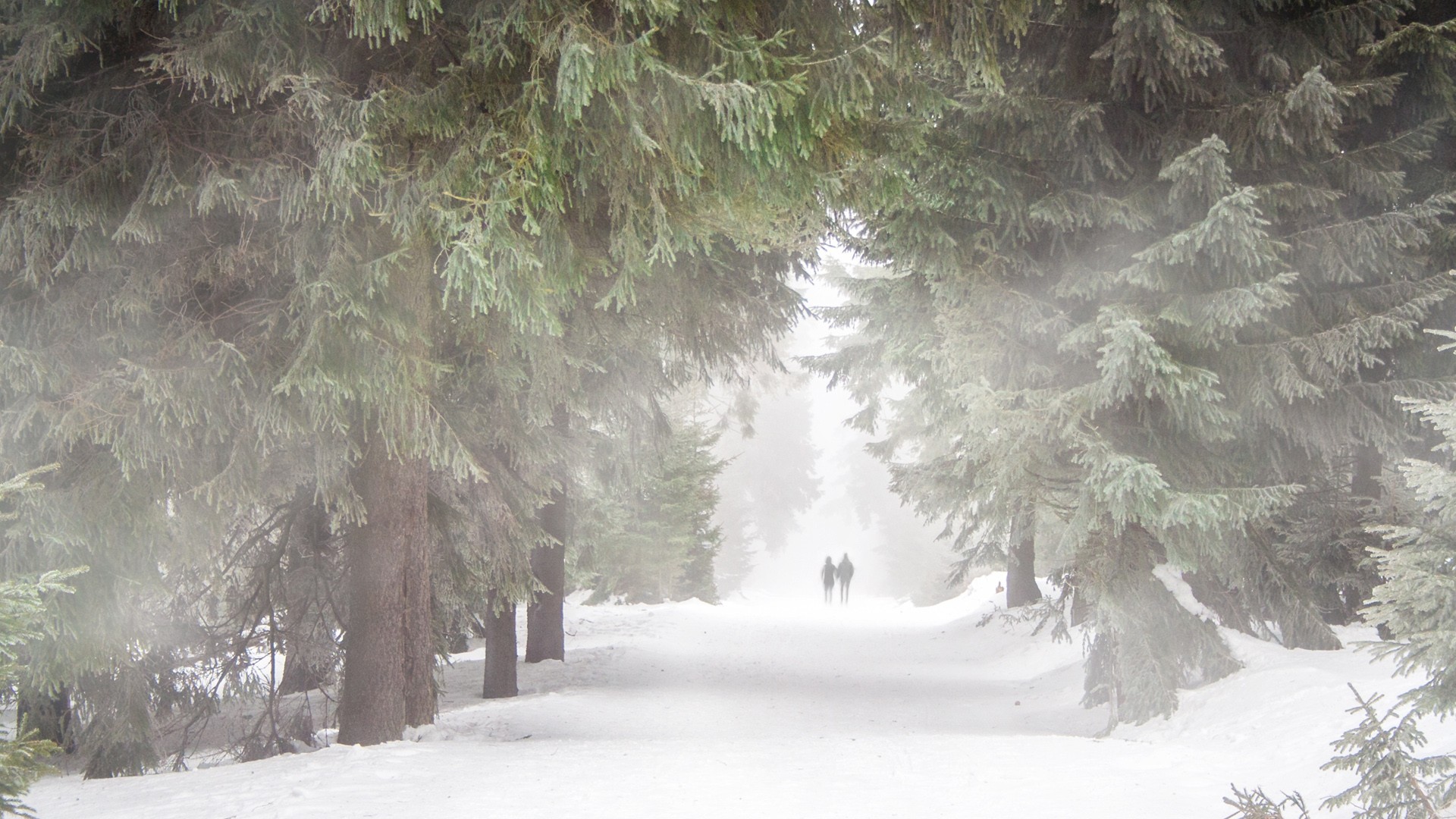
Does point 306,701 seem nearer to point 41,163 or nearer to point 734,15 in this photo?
point 41,163

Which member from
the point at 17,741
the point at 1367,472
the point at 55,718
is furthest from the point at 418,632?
the point at 1367,472

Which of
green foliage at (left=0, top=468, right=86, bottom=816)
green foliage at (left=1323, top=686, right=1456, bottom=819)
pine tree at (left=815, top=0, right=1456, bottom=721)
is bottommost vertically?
green foliage at (left=1323, top=686, right=1456, bottom=819)

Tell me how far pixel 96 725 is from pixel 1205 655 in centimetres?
935

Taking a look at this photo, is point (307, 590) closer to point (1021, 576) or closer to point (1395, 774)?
point (1395, 774)

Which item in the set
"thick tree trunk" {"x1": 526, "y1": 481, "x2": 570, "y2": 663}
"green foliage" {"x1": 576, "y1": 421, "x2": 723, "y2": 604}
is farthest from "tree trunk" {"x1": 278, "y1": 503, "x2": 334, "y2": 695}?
"green foliage" {"x1": 576, "y1": 421, "x2": 723, "y2": 604}

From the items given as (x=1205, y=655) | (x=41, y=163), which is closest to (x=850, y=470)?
(x=1205, y=655)

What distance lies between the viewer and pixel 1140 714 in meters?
7.44

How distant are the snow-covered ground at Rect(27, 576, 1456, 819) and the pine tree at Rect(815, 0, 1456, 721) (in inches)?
45.1

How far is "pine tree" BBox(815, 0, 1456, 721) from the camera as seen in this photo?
268 inches

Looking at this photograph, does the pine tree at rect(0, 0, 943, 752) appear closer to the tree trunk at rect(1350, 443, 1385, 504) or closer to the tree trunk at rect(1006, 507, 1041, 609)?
the tree trunk at rect(1350, 443, 1385, 504)

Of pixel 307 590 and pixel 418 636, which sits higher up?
pixel 307 590

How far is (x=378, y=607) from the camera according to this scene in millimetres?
6746

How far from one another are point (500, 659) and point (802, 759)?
532 cm

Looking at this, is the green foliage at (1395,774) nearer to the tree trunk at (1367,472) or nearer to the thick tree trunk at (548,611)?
the tree trunk at (1367,472)
